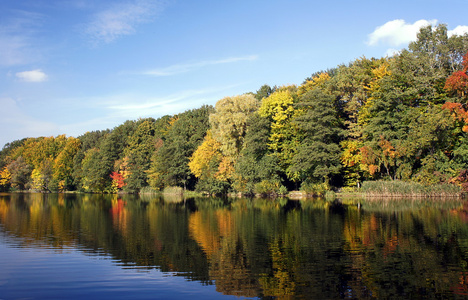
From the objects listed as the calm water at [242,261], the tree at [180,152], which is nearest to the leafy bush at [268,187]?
the tree at [180,152]

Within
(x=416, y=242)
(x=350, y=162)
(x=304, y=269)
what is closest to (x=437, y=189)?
(x=350, y=162)

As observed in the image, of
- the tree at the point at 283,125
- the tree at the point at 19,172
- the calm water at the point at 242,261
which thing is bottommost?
the calm water at the point at 242,261

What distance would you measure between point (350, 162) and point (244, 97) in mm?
20830

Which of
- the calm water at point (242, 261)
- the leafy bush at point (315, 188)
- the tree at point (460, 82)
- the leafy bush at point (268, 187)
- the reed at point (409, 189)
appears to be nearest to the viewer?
the calm water at point (242, 261)

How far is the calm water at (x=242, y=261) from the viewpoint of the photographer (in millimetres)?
9867

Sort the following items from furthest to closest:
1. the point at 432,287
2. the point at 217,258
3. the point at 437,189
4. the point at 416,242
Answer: the point at 437,189 → the point at 416,242 → the point at 217,258 → the point at 432,287

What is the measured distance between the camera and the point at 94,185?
8788cm

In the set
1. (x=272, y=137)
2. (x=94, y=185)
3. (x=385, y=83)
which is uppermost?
(x=385, y=83)

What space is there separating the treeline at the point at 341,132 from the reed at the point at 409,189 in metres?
0.85

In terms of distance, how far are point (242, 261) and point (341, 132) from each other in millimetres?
39138

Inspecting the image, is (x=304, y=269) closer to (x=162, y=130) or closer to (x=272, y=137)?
(x=272, y=137)

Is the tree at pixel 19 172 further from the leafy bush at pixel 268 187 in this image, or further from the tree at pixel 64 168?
the leafy bush at pixel 268 187

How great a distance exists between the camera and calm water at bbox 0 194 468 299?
9.87m

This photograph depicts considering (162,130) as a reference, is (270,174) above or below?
below
